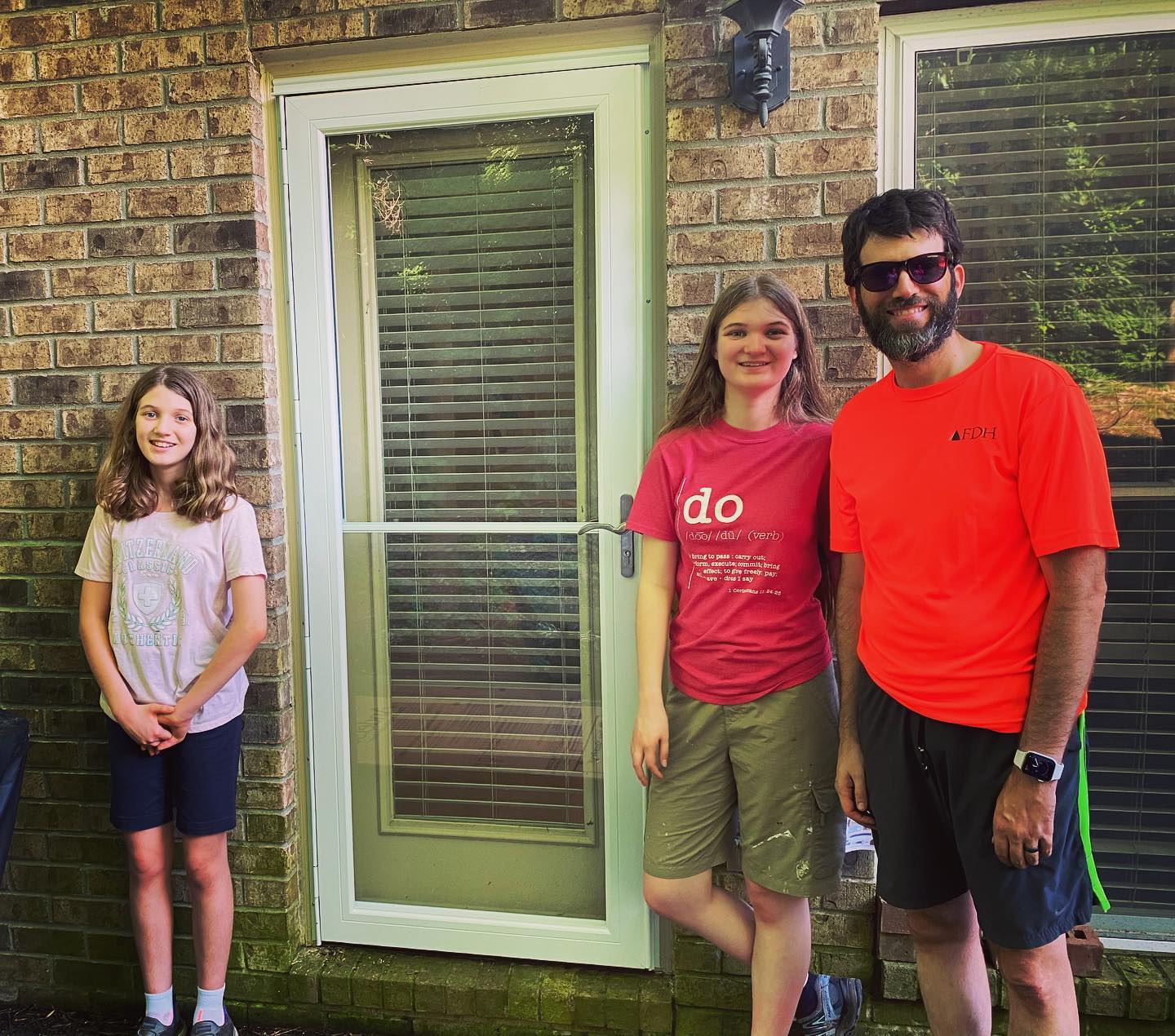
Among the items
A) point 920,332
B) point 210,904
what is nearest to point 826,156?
point 920,332

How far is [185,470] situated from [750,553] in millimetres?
1340

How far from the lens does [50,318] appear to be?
7.27ft

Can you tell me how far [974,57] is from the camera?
1980 millimetres

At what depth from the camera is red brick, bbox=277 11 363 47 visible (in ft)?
6.76

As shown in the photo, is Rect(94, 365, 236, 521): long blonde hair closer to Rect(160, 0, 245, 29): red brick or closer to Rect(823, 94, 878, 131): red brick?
Rect(160, 0, 245, 29): red brick

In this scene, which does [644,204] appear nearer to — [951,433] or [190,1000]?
[951,433]

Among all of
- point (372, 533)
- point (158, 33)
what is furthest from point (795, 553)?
point (158, 33)

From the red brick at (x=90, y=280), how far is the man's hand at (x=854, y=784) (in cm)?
209

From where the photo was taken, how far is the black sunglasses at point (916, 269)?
1.45 metres

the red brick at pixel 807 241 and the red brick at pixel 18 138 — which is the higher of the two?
the red brick at pixel 18 138

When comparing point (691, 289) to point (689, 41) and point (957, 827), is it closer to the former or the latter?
point (689, 41)

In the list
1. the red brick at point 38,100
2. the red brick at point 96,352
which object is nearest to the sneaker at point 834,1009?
the red brick at point 96,352

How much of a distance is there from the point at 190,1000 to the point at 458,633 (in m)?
1.27

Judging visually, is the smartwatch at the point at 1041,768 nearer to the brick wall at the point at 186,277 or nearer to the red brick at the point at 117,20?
the brick wall at the point at 186,277
